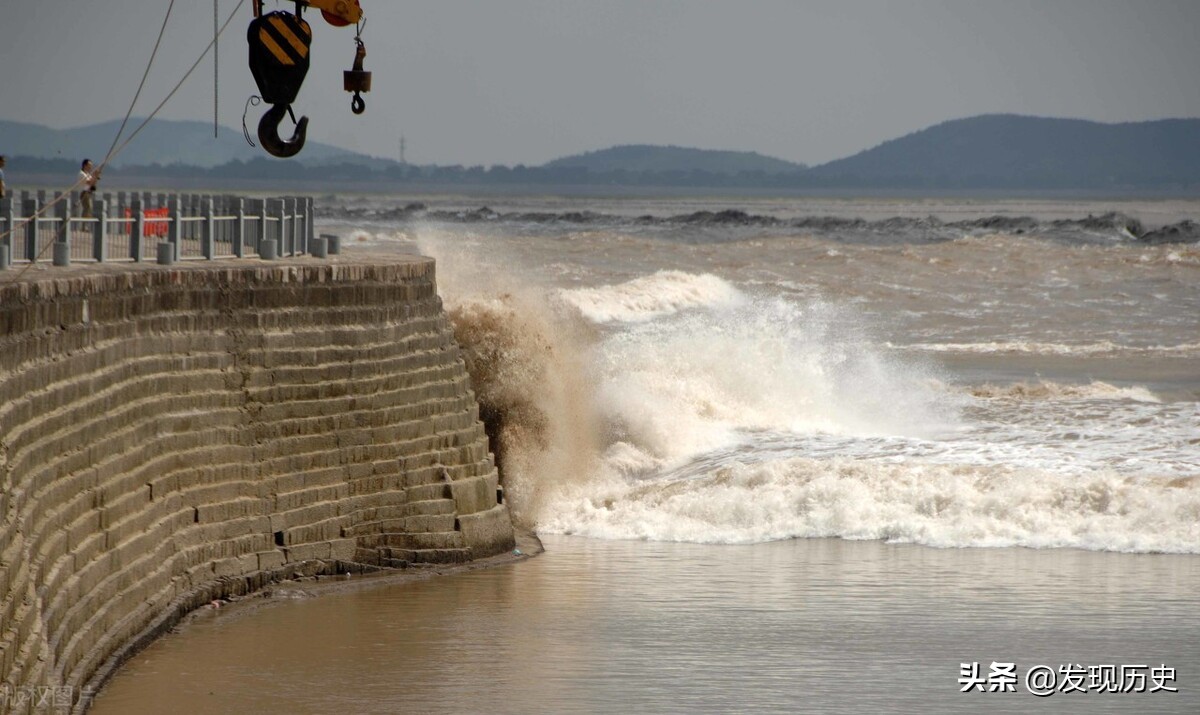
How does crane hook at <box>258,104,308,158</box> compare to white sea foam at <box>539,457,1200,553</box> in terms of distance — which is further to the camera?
white sea foam at <box>539,457,1200,553</box>

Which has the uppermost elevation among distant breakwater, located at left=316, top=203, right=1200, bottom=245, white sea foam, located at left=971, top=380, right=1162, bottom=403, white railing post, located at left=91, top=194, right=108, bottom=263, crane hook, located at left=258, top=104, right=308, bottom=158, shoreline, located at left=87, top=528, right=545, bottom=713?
crane hook, located at left=258, top=104, right=308, bottom=158

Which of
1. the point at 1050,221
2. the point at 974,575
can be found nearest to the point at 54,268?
the point at 974,575

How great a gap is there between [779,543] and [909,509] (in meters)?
1.68

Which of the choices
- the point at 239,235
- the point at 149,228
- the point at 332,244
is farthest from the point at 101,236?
the point at 149,228

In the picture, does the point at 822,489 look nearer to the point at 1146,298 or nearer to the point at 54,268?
the point at 54,268

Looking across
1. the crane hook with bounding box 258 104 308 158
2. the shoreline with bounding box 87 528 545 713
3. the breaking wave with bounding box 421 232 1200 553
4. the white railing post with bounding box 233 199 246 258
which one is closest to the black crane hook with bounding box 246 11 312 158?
the crane hook with bounding box 258 104 308 158

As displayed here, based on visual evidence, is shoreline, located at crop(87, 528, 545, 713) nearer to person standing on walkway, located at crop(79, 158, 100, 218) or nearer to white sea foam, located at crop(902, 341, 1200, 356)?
person standing on walkway, located at crop(79, 158, 100, 218)

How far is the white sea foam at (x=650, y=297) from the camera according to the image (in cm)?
4397

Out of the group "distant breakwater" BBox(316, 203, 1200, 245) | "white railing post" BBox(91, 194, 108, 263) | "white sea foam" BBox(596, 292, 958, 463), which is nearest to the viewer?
"white railing post" BBox(91, 194, 108, 263)

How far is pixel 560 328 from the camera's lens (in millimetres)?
23266

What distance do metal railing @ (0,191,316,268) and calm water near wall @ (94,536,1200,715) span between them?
10.7ft

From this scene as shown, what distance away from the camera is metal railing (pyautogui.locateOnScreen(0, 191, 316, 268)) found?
46.9 ft

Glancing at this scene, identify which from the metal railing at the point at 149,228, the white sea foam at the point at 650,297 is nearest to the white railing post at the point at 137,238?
the metal railing at the point at 149,228

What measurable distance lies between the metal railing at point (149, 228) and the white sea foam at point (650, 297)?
23.2m
